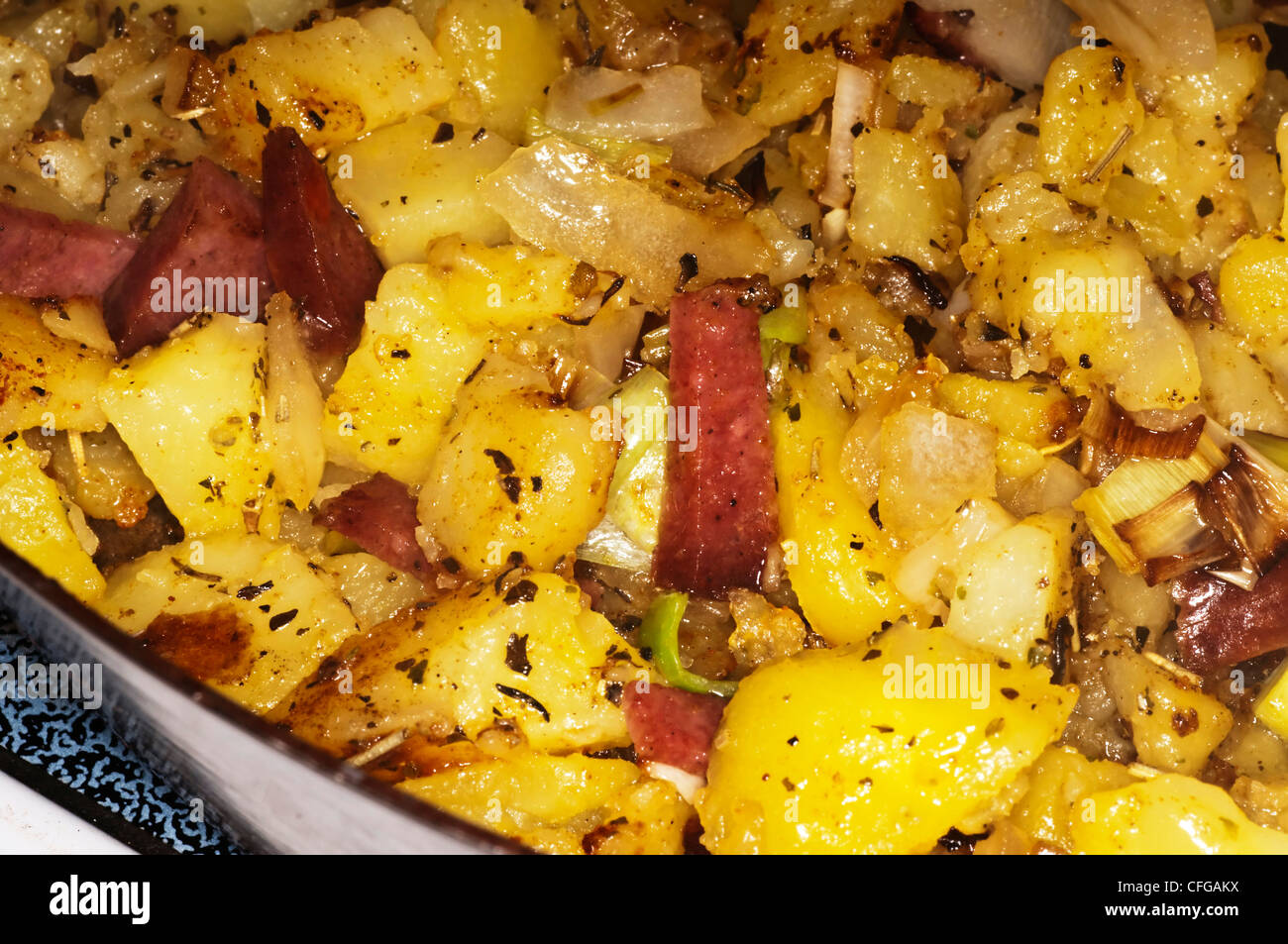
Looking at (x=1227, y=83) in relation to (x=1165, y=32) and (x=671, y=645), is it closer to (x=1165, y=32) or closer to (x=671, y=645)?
(x=1165, y=32)

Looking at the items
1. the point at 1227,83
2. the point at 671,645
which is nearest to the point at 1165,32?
the point at 1227,83

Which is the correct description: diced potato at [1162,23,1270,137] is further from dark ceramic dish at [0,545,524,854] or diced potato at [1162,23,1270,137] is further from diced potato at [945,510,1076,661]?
dark ceramic dish at [0,545,524,854]

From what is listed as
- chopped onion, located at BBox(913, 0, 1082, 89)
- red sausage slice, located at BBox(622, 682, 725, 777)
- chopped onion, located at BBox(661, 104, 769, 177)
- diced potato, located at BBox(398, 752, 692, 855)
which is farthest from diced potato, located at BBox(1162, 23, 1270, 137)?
diced potato, located at BBox(398, 752, 692, 855)

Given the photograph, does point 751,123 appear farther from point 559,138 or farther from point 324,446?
point 324,446

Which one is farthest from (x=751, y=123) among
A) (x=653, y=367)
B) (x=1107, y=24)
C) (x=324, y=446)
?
(x=324, y=446)

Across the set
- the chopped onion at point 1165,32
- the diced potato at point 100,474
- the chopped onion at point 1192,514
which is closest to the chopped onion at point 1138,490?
the chopped onion at point 1192,514

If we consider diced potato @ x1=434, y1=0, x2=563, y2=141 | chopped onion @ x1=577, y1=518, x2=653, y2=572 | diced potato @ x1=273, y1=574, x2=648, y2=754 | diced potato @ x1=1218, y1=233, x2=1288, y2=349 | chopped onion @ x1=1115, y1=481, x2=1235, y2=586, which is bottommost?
diced potato @ x1=273, y1=574, x2=648, y2=754
